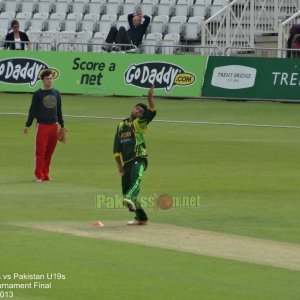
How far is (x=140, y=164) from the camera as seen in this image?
58.9ft

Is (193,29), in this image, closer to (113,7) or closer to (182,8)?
(182,8)

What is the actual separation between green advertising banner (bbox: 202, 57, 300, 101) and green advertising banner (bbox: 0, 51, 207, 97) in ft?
1.62

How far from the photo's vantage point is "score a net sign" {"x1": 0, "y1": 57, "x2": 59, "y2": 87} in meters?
39.4

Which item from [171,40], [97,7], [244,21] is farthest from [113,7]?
[244,21]

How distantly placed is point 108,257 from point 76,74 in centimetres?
2429

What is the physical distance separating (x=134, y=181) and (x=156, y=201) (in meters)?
1.49

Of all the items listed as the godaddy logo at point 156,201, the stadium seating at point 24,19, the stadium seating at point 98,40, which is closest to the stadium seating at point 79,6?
the stadium seating at point 24,19

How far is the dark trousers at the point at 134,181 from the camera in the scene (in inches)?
695

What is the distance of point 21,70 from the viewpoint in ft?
130

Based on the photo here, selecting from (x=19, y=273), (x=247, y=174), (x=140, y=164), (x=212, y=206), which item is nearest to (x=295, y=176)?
(x=247, y=174)

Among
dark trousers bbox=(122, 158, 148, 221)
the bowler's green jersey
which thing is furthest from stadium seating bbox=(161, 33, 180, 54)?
dark trousers bbox=(122, 158, 148, 221)

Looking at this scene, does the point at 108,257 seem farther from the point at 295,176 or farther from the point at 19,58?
the point at 19,58

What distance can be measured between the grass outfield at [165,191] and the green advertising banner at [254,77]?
42 centimetres

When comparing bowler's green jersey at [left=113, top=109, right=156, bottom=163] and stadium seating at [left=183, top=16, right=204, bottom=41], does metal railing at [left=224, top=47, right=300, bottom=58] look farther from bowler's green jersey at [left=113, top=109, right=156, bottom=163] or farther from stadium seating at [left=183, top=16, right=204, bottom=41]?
bowler's green jersey at [left=113, top=109, right=156, bottom=163]
